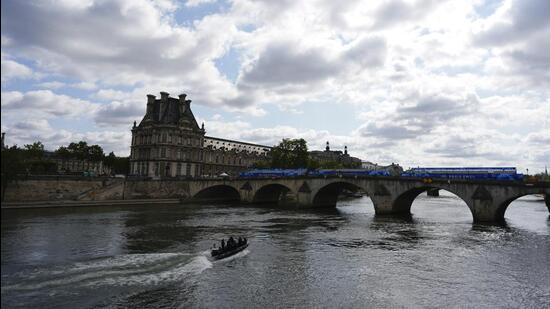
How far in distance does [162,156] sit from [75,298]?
93.4 metres

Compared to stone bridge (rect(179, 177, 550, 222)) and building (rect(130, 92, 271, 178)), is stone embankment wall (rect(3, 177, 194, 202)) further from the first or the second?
building (rect(130, 92, 271, 178))

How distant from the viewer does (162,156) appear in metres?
111

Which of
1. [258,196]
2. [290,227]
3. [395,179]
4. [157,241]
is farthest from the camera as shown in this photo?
[258,196]

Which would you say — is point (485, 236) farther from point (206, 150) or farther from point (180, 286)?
point (206, 150)

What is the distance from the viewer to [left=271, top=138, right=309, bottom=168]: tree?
117 metres

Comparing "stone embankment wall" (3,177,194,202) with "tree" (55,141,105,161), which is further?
"tree" (55,141,105,161)

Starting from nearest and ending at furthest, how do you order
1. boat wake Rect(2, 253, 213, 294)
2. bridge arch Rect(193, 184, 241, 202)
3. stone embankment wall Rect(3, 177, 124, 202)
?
boat wake Rect(2, 253, 213, 294) → stone embankment wall Rect(3, 177, 124, 202) → bridge arch Rect(193, 184, 241, 202)

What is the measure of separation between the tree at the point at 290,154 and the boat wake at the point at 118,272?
87318 mm

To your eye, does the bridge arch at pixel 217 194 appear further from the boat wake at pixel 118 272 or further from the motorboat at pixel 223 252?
the boat wake at pixel 118 272

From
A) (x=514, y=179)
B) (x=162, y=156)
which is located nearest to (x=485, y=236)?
(x=514, y=179)

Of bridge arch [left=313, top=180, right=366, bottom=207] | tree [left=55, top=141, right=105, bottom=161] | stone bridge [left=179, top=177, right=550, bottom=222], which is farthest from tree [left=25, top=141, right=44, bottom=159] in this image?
bridge arch [left=313, top=180, right=366, bottom=207]

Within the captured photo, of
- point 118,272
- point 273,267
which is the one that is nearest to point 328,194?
point 273,267

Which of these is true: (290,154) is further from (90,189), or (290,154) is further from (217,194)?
(90,189)

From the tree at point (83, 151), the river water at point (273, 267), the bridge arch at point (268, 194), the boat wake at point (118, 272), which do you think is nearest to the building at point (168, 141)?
the tree at point (83, 151)
